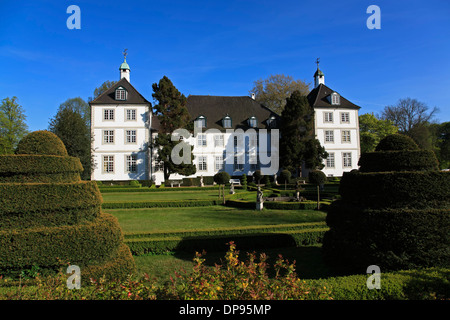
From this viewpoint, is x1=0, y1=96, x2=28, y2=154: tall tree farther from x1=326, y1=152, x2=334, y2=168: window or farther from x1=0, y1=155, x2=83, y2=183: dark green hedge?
x1=326, y1=152, x2=334, y2=168: window

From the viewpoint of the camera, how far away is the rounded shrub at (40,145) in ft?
16.7

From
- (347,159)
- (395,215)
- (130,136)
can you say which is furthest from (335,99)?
(395,215)

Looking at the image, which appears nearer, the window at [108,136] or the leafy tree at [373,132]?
the window at [108,136]

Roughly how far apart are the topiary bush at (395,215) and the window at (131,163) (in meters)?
26.4

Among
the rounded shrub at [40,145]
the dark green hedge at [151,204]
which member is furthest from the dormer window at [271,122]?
the rounded shrub at [40,145]

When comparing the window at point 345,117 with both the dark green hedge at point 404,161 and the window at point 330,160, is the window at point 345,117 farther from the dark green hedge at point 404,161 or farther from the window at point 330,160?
the dark green hedge at point 404,161

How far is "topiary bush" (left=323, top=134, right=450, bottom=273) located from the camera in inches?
190

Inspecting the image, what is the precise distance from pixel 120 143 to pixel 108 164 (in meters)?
2.72

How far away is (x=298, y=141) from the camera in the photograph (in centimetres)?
2930

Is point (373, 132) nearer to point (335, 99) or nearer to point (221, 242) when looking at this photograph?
point (335, 99)

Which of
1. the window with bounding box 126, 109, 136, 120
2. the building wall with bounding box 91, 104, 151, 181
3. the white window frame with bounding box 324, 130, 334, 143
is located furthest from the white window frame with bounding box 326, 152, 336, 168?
the window with bounding box 126, 109, 136, 120

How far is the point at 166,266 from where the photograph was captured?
6.08 m
